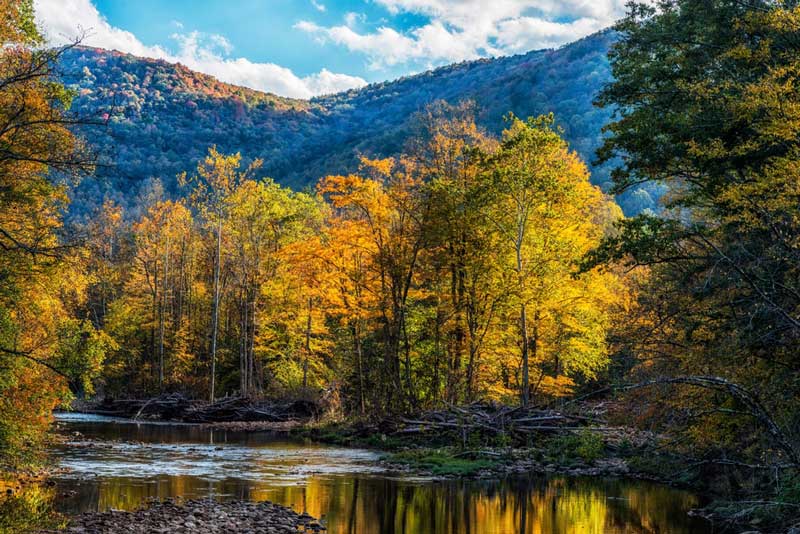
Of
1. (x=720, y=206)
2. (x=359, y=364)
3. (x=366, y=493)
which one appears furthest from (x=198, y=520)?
(x=359, y=364)

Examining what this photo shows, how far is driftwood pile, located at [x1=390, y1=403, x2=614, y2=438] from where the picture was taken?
85.5 feet

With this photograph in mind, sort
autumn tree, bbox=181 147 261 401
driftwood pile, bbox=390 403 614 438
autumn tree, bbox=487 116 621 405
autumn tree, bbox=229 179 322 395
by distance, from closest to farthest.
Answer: driftwood pile, bbox=390 403 614 438
autumn tree, bbox=487 116 621 405
autumn tree, bbox=181 147 261 401
autumn tree, bbox=229 179 322 395

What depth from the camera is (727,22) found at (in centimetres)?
1841

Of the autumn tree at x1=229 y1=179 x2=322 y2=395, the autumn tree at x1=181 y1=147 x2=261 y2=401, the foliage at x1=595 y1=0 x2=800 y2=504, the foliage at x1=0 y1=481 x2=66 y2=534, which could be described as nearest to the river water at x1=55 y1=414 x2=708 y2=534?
the foliage at x1=0 y1=481 x2=66 y2=534

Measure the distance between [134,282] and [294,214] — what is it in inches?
660

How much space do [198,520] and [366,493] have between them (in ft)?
18.0

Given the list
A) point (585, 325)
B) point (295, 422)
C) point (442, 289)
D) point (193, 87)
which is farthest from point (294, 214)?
point (193, 87)

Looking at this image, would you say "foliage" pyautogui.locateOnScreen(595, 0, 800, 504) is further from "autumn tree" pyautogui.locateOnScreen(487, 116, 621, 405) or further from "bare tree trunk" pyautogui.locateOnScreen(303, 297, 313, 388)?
"bare tree trunk" pyautogui.locateOnScreen(303, 297, 313, 388)

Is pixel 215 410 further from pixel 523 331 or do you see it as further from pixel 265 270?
pixel 523 331

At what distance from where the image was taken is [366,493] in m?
17.8

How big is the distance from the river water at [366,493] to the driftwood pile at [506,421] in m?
3.08

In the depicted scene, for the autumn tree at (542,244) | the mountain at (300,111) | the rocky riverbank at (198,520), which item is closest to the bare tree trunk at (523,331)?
the autumn tree at (542,244)

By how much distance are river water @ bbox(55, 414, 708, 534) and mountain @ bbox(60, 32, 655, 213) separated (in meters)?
87.7

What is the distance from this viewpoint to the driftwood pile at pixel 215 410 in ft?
135
